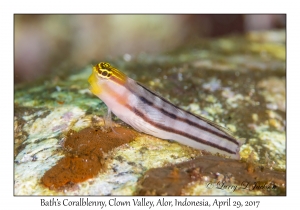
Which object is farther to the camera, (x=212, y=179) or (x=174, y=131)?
(x=174, y=131)

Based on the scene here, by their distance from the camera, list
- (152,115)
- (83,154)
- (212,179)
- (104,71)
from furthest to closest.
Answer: (152,115) < (104,71) < (83,154) < (212,179)

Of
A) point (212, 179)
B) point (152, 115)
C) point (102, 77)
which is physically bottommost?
point (212, 179)

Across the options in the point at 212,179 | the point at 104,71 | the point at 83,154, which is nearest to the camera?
the point at 212,179

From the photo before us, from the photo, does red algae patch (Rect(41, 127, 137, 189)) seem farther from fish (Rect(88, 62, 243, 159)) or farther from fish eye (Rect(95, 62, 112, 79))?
fish eye (Rect(95, 62, 112, 79))

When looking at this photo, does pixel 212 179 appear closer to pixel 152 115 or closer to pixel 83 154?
pixel 152 115

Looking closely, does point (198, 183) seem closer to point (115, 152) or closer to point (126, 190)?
point (126, 190)

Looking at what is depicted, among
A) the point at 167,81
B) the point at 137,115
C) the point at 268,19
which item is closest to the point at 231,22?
the point at 268,19

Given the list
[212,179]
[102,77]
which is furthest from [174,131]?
[102,77]
